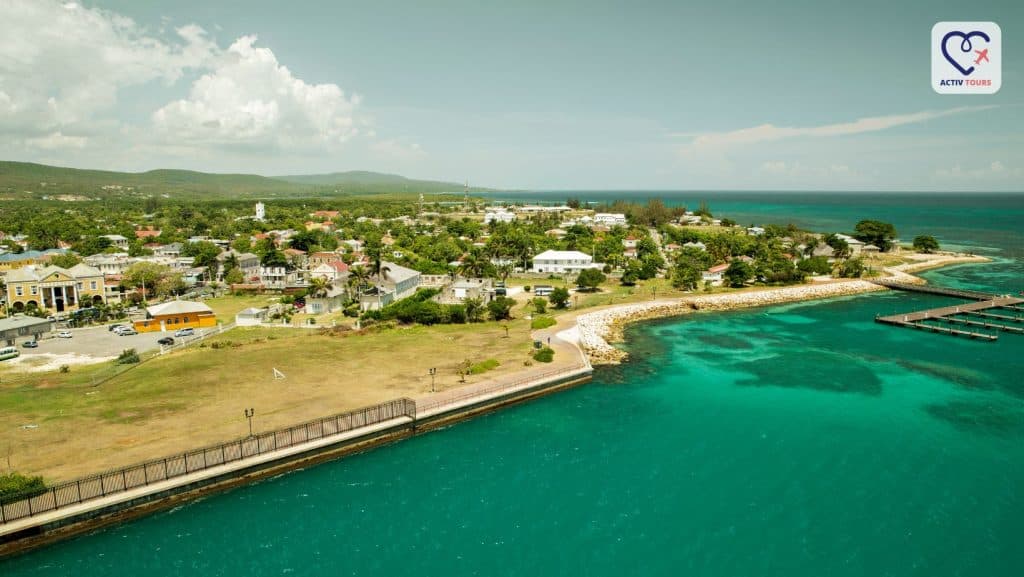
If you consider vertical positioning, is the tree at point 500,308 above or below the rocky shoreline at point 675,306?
above

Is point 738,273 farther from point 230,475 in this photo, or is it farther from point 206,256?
point 206,256

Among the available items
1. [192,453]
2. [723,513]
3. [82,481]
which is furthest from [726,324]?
[82,481]

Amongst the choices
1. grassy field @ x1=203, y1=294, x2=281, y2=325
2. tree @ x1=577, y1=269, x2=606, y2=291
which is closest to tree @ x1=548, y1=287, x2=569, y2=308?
tree @ x1=577, y1=269, x2=606, y2=291

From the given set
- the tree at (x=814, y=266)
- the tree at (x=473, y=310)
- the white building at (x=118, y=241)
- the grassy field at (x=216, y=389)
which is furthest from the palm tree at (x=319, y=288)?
the tree at (x=814, y=266)

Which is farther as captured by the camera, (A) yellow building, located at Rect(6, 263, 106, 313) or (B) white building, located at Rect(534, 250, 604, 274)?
(B) white building, located at Rect(534, 250, 604, 274)

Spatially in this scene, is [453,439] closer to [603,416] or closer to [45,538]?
[603,416]

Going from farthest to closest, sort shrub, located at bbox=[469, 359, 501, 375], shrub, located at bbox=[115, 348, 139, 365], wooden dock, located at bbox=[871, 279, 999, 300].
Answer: wooden dock, located at bbox=[871, 279, 999, 300] → shrub, located at bbox=[115, 348, 139, 365] → shrub, located at bbox=[469, 359, 501, 375]

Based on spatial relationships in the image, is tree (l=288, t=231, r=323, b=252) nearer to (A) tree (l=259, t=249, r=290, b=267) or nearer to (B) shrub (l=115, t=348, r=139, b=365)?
(A) tree (l=259, t=249, r=290, b=267)

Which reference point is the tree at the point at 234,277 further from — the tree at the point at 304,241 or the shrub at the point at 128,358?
the shrub at the point at 128,358
